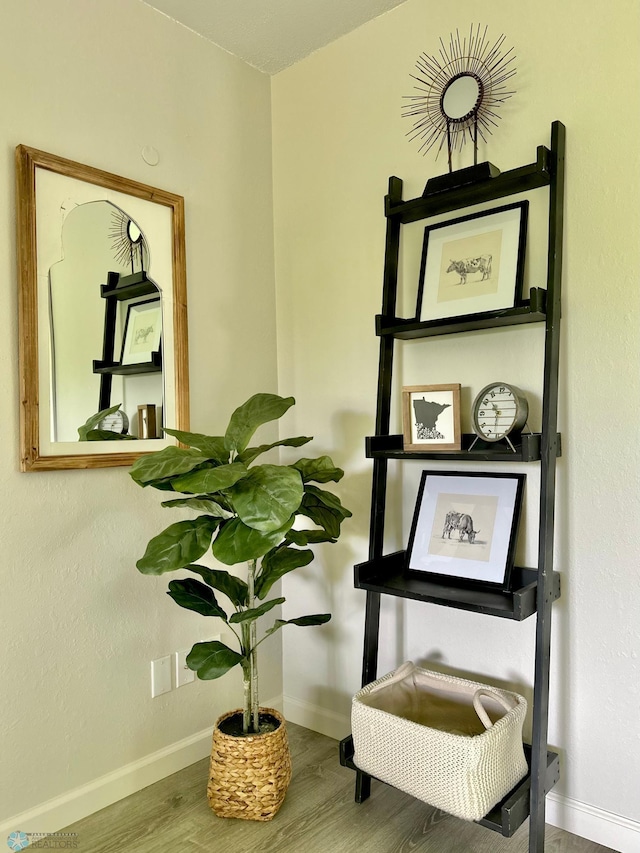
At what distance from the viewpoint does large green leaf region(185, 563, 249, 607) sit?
1.86m

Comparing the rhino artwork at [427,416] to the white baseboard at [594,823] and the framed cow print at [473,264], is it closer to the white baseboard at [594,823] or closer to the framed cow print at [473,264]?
the framed cow print at [473,264]

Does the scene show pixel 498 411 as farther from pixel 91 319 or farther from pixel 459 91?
pixel 91 319

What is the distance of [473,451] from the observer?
1.72 meters

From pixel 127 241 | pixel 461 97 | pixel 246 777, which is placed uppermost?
pixel 461 97

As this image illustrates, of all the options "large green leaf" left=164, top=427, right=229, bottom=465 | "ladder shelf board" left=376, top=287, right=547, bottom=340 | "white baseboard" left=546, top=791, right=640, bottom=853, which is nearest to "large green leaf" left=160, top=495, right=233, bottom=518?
"large green leaf" left=164, top=427, right=229, bottom=465

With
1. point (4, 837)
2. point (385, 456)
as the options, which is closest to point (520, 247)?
point (385, 456)

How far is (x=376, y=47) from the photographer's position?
215cm

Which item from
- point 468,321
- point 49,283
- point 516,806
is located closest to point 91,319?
point 49,283

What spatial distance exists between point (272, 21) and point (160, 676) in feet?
7.27

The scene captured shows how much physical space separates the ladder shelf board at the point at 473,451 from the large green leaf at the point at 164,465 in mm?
530

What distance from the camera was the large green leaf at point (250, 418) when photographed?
1.75 metres

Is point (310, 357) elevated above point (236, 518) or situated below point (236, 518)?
above

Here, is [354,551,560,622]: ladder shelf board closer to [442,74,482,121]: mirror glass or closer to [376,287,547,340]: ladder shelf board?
[376,287,547,340]: ladder shelf board

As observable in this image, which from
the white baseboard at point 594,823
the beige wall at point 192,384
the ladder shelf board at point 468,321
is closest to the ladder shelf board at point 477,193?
the ladder shelf board at point 468,321
